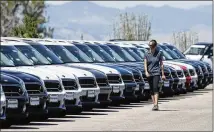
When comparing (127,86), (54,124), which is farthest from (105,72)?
(54,124)

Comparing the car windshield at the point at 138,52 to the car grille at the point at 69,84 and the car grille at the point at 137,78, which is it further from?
the car grille at the point at 69,84

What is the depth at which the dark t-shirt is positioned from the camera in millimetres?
22125

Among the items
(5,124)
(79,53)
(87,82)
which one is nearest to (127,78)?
(79,53)

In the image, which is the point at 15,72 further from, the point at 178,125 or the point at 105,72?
the point at 105,72

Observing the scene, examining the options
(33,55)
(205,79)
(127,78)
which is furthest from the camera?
(205,79)

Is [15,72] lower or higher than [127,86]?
higher

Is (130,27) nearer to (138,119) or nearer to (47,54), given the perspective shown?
(47,54)

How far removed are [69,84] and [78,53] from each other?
4.96m

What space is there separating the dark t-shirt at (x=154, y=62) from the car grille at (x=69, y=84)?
2.70 meters

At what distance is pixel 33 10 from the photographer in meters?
84.0

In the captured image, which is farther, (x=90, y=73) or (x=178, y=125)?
(x=90, y=73)

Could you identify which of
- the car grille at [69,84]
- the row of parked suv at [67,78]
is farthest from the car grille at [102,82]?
the car grille at [69,84]

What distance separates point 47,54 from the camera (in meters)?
22.1

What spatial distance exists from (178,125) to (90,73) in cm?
417
